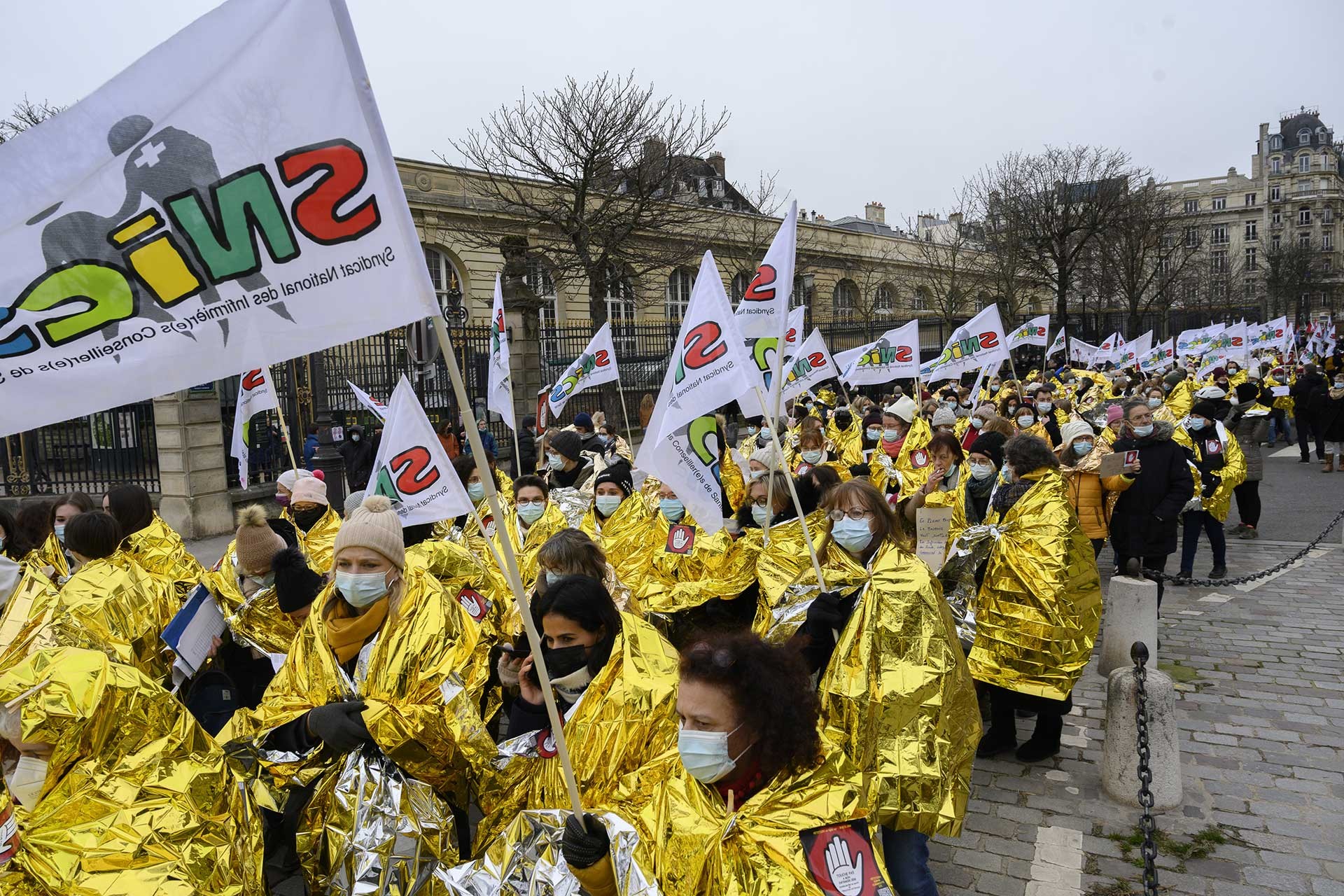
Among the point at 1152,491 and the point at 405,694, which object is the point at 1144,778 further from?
the point at 1152,491

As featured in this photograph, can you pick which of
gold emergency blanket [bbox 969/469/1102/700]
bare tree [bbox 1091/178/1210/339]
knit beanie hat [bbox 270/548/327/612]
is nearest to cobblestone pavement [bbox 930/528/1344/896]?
gold emergency blanket [bbox 969/469/1102/700]

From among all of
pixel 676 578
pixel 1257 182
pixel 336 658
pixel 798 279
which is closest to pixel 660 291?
pixel 798 279

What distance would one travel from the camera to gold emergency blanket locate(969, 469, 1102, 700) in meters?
4.73

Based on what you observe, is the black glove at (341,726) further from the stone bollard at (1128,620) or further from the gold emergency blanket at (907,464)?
the gold emergency blanket at (907,464)

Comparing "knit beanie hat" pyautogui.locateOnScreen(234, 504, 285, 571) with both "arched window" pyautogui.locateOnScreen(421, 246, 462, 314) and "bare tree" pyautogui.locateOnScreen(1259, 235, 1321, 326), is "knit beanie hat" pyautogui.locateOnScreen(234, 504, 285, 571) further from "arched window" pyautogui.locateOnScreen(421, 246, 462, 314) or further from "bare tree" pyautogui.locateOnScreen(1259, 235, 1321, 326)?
"bare tree" pyautogui.locateOnScreen(1259, 235, 1321, 326)

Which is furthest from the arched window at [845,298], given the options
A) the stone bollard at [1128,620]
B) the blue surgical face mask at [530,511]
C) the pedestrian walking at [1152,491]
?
the blue surgical face mask at [530,511]

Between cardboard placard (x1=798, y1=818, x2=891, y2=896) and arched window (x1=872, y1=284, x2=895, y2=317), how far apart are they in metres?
36.4

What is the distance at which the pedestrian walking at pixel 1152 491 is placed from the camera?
23.5ft

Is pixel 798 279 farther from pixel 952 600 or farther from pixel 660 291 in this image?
pixel 952 600

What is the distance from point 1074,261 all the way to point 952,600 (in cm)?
3352

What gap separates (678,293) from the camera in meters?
33.1

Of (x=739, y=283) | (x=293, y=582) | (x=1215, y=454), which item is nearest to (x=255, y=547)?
(x=293, y=582)

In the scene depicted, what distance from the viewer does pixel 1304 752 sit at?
16.6 feet

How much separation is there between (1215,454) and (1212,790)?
18.5 ft
